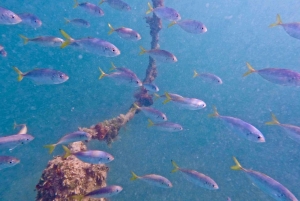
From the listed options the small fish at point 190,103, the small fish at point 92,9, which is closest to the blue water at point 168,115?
the small fish at point 92,9

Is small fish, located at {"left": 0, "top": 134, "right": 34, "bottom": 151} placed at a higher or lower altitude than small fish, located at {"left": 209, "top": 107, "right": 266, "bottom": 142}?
lower

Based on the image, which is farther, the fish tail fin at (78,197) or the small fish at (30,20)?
the small fish at (30,20)

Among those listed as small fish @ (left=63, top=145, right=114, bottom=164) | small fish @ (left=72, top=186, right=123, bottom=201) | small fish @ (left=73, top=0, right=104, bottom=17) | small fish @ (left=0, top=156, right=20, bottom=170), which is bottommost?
small fish @ (left=0, top=156, right=20, bottom=170)

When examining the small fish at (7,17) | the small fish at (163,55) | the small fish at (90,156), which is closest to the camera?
the small fish at (90,156)

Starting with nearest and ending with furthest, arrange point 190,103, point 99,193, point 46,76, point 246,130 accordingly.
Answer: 1. point 99,193
2. point 246,130
3. point 46,76
4. point 190,103

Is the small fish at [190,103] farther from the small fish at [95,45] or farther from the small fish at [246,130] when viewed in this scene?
the small fish at [95,45]

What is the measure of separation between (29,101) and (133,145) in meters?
14.8

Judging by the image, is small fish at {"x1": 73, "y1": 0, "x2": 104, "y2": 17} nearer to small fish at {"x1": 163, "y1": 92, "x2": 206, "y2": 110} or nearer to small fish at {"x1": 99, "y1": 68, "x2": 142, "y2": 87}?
small fish at {"x1": 99, "y1": 68, "x2": 142, "y2": 87}

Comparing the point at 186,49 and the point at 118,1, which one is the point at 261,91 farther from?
the point at 186,49

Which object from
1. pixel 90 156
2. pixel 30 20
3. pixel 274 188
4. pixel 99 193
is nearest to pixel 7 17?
pixel 30 20

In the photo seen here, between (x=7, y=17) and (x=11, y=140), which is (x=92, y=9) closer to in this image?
(x=7, y=17)

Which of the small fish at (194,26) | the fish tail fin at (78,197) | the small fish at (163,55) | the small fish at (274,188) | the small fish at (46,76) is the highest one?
the small fish at (194,26)

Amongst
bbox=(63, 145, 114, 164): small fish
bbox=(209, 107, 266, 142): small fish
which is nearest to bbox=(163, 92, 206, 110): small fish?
bbox=(209, 107, 266, 142): small fish

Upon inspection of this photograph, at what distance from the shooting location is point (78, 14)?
61469mm
